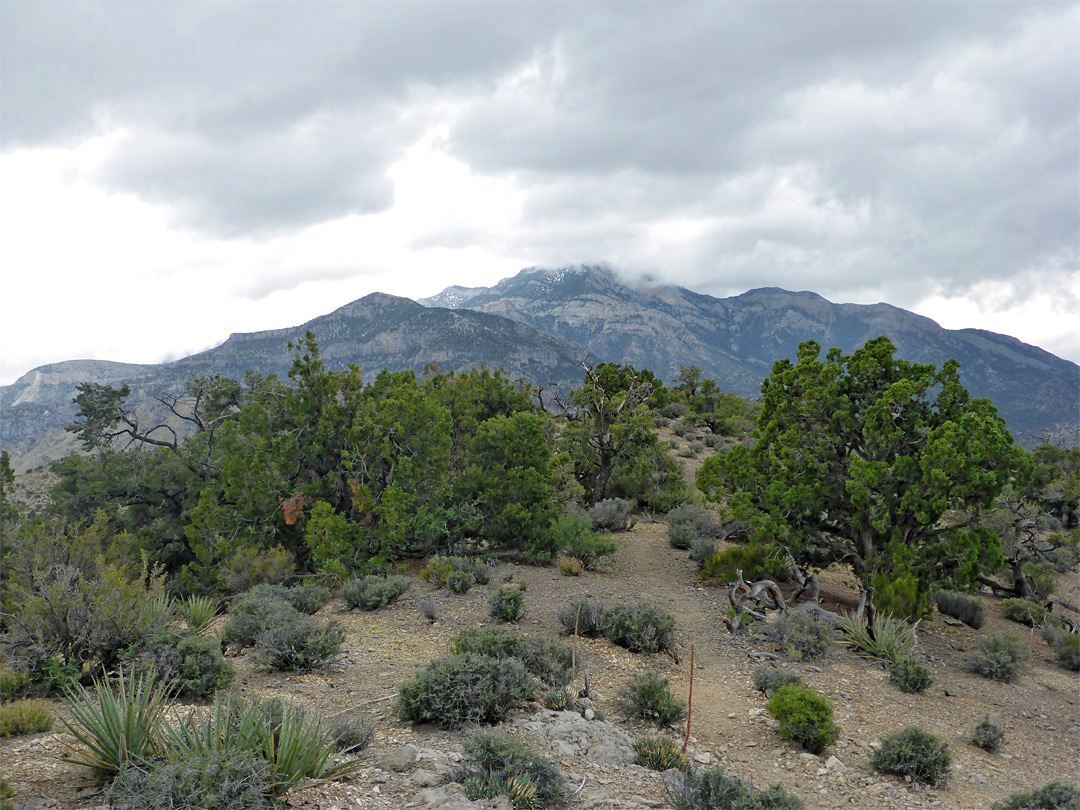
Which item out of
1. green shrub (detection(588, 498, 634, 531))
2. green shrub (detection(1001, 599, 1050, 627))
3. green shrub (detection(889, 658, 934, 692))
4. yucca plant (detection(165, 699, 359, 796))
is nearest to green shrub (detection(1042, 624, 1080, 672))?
green shrub (detection(1001, 599, 1050, 627))

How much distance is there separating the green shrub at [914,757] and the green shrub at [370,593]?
25.9ft

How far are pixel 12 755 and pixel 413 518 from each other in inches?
373

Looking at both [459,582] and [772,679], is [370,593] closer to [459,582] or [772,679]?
[459,582]

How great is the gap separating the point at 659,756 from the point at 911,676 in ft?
17.1

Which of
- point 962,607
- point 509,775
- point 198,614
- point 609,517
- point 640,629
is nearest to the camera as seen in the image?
point 509,775

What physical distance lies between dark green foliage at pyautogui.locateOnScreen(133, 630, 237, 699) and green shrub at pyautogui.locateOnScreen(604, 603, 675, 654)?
212 inches

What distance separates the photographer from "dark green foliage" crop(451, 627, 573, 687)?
295 inches

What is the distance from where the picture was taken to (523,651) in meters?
7.62

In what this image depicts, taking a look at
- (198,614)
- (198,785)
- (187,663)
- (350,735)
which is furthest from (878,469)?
(198,614)

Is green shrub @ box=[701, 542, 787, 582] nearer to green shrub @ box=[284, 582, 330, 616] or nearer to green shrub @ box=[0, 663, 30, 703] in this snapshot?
green shrub @ box=[284, 582, 330, 616]

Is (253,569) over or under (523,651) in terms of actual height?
under

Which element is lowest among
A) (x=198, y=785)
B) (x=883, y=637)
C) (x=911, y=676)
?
(x=911, y=676)

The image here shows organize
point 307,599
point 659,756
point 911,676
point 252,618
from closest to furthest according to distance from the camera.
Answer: point 659,756 < point 252,618 < point 911,676 < point 307,599

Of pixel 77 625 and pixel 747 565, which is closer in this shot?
pixel 77 625
